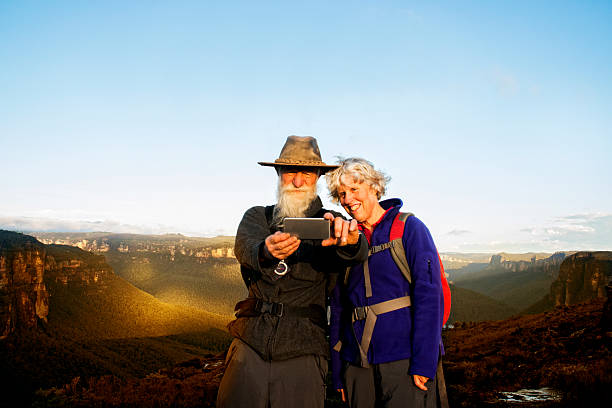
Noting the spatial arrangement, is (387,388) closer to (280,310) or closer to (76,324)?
(280,310)

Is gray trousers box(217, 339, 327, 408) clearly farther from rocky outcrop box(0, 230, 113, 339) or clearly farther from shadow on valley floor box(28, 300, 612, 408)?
rocky outcrop box(0, 230, 113, 339)

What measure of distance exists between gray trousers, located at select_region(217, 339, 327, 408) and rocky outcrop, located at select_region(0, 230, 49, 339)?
105m

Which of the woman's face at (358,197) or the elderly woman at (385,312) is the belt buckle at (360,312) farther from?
the woman's face at (358,197)

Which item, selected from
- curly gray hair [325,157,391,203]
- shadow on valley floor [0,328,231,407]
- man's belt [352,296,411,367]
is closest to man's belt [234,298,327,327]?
man's belt [352,296,411,367]

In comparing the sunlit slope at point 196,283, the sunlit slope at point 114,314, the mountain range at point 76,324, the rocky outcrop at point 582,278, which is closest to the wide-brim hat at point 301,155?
the mountain range at point 76,324

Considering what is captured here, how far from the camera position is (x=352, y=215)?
4422 mm

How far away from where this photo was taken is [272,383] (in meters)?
3.82

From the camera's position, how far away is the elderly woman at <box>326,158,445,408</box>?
3.62 metres

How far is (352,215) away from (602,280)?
114353 millimetres

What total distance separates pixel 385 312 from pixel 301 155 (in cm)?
188

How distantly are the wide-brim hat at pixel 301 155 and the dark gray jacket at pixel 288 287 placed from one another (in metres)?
0.75

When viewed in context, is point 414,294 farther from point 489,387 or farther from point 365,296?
point 489,387

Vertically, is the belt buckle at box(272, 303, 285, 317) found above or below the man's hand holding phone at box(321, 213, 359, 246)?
below

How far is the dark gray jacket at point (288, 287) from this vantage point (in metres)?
3.83
